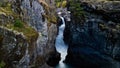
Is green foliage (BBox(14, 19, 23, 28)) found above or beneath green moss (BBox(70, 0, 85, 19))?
above

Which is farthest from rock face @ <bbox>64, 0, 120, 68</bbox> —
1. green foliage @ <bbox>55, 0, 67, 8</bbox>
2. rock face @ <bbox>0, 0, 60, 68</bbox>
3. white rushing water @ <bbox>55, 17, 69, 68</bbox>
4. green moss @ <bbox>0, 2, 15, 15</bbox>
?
green foliage @ <bbox>55, 0, 67, 8</bbox>

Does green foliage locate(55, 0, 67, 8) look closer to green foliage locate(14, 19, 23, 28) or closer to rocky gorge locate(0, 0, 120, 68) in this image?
rocky gorge locate(0, 0, 120, 68)

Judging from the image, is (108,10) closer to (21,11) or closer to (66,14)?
(21,11)

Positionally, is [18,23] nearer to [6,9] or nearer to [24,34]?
[24,34]

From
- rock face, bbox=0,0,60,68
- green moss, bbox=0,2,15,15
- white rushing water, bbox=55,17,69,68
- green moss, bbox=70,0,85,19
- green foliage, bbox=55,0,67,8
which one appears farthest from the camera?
green foliage, bbox=55,0,67,8

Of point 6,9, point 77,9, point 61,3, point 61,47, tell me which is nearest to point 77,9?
point 77,9

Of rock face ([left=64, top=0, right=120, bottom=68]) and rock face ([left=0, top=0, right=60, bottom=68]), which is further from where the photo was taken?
rock face ([left=64, top=0, right=120, bottom=68])

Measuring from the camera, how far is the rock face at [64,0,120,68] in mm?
54250

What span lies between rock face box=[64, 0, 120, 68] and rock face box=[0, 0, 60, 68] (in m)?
8.21

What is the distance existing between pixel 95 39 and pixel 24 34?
71.8 ft

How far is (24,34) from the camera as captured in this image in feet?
128

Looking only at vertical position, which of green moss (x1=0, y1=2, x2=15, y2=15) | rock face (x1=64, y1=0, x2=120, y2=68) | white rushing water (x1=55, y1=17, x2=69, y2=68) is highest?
green moss (x1=0, y1=2, x2=15, y2=15)

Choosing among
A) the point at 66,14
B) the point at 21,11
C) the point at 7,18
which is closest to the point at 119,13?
the point at 21,11

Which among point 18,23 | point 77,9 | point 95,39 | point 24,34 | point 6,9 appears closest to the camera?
point 24,34
